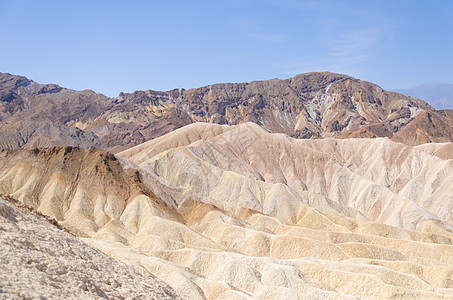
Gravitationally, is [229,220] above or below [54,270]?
below

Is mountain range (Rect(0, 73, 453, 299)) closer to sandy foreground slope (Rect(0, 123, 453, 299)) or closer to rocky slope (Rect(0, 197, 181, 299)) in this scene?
rocky slope (Rect(0, 197, 181, 299))

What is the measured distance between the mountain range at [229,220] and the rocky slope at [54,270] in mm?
105

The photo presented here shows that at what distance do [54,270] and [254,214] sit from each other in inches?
2917

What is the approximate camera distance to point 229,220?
86312mm

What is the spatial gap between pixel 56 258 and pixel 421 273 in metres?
50.4

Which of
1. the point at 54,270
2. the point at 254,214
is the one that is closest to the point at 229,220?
the point at 254,214

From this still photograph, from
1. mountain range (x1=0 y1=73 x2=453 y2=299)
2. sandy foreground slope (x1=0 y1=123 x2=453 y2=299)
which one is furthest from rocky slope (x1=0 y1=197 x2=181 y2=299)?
sandy foreground slope (x1=0 y1=123 x2=453 y2=299)

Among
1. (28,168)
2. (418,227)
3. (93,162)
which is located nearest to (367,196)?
(418,227)

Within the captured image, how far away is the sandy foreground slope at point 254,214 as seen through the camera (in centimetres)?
5234

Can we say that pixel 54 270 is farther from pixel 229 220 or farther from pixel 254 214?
pixel 254 214

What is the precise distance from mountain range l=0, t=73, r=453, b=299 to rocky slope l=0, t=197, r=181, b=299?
105 millimetres

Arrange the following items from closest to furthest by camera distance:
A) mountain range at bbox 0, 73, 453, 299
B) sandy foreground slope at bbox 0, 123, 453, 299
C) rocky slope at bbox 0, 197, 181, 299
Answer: rocky slope at bbox 0, 197, 181, 299 → mountain range at bbox 0, 73, 453, 299 → sandy foreground slope at bbox 0, 123, 453, 299

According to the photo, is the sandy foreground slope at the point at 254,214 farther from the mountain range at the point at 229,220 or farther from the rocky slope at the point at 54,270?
the rocky slope at the point at 54,270

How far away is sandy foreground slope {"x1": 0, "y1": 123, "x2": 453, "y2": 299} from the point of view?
52344 millimetres
